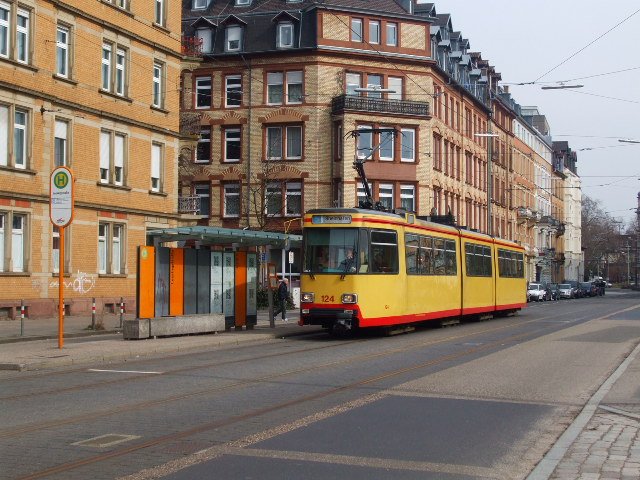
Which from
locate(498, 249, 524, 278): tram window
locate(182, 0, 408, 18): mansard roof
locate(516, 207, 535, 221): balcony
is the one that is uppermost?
locate(182, 0, 408, 18): mansard roof

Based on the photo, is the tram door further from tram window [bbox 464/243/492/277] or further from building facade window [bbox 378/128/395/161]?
building facade window [bbox 378/128/395/161]

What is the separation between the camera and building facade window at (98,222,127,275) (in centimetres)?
3834

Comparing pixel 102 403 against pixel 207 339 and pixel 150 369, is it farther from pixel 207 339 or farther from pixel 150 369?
pixel 207 339

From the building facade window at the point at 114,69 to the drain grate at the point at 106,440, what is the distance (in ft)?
99.2

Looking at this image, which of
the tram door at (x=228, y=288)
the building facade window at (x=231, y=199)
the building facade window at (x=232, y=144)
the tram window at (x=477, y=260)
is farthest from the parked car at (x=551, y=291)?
the tram door at (x=228, y=288)

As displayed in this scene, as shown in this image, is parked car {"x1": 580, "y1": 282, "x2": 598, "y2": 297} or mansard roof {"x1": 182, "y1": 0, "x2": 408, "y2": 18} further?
parked car {"x1": 580, "y1": 282, "x2": 598, "y2": 297}

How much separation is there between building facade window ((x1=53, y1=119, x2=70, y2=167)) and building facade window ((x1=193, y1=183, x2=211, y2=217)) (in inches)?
960

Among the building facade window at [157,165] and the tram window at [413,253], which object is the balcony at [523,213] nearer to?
the building facade window at [157,165]

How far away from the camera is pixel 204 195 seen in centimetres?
6062

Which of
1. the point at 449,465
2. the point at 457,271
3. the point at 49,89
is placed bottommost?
the point at 449,465

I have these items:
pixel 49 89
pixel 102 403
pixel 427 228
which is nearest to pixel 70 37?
pixel 49 89

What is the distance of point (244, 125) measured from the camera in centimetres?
5953

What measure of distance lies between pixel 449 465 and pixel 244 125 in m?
52.1

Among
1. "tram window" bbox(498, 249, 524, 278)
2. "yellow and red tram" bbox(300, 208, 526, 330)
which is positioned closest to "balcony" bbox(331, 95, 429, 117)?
"tram window" bbox(498, 249, 524, 278)
